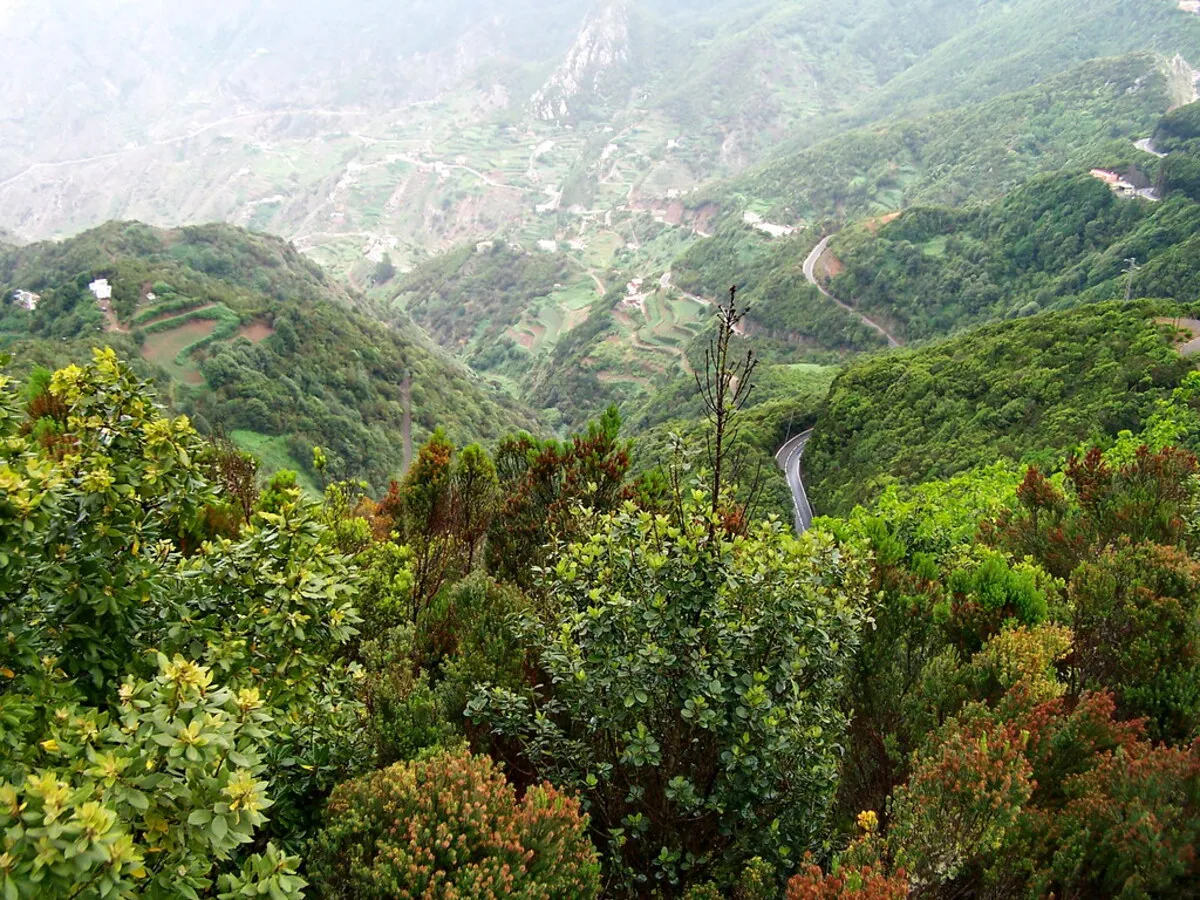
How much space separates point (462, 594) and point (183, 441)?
142 inches

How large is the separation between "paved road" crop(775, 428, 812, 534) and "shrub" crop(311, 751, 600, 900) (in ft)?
116

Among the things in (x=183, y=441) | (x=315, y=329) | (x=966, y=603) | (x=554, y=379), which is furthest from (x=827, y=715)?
(x=554, y=379)

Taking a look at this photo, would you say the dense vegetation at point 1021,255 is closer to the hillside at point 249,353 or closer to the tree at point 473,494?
the hillside at point 249,353

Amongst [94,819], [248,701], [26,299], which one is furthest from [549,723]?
[26,299]

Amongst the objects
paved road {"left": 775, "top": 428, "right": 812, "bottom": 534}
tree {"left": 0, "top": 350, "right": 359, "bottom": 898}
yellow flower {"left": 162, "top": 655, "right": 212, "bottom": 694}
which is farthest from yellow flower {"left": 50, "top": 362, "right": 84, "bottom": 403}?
paved road {"left": 775, "top": 428, "right": 812, "bottom": 534}

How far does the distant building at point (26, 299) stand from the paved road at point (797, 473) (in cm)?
6678

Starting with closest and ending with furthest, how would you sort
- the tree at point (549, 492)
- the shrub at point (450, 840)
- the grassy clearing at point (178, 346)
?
the shrub at point (450, 840) → the tree at point (549, 492) → the grassy clearing at point (178, 346)

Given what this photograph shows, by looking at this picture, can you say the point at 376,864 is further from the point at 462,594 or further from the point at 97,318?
the point at 97,318

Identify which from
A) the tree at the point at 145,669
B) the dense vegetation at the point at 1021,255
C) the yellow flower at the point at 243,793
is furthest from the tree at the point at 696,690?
the dense vegetation at the point at 1021,255

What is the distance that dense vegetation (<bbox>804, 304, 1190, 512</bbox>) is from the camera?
34.0 meters

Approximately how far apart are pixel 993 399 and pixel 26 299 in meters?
82.4

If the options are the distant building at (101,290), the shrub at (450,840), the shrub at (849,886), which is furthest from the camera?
the distant building at (101,290)

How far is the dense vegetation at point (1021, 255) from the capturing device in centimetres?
6475

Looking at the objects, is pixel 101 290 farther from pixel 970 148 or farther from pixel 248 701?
pixel 970 148
